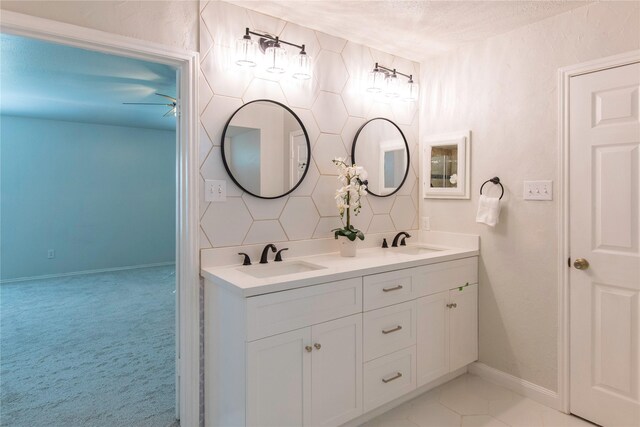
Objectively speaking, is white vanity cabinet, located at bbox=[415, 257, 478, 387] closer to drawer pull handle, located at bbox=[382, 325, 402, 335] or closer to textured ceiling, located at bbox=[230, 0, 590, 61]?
drawer pull handle, located at bbox=[382, 325, 402, 335]

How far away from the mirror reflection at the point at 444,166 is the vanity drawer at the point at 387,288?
0.89 metres

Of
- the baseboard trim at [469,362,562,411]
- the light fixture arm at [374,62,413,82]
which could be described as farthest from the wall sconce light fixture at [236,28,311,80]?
the baseboard trim at [469,362,562,411]

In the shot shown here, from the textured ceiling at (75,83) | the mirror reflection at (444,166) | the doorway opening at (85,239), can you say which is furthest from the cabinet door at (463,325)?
the textured ceiling at (75,83)

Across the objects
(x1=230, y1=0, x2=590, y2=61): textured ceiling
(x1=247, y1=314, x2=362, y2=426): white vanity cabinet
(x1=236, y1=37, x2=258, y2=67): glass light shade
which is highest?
(x1=230, y1=0, x2=590, y2=61): textured ceiling

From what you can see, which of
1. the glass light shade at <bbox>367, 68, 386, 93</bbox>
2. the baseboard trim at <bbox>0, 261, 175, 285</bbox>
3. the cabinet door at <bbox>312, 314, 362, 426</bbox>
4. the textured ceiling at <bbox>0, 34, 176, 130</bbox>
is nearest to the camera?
the cabinet door at <bbox>312, 314, 362, 426</bbox>

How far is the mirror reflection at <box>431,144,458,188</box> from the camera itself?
8.96 feet

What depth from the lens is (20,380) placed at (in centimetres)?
253

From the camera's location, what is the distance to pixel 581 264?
2107 millimetres

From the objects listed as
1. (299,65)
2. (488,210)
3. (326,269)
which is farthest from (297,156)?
(488,210)

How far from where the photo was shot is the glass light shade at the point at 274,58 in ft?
6.97

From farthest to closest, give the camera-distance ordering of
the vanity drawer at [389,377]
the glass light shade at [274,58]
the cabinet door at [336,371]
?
the glass light shade at [274,58], the vanity drawer at [389,377], the cabinet door at [336,371]

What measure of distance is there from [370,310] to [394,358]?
14.0 inches

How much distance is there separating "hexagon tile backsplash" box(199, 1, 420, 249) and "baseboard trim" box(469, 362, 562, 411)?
111 cm

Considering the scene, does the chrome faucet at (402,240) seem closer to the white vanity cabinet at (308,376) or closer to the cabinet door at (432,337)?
the cabinet door at (432,337)
